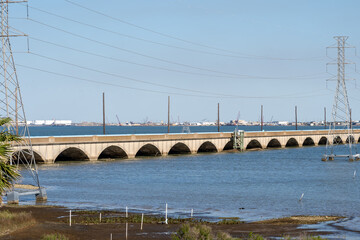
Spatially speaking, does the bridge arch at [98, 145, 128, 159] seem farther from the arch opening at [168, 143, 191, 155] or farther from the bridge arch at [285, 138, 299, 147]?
the bridge arch at [285, 138, 299, 147]

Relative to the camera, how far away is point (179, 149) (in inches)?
4621

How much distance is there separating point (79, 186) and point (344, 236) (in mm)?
34620

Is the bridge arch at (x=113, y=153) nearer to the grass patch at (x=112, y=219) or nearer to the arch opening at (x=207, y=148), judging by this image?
the arch opening at (x=207, y=148)

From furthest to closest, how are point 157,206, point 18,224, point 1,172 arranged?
1. point 157,206
2. point 18,224
3. point 1,172

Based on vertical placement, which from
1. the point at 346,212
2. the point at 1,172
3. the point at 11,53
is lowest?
the point at 346,212

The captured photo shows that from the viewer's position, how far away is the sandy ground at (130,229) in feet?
106

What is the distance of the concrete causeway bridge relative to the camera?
3312 inches

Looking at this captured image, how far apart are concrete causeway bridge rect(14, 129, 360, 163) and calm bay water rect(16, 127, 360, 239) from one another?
2506 millimetres

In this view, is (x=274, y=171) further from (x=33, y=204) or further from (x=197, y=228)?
(x=197, y=228)

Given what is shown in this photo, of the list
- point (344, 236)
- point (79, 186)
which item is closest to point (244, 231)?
point (344, 236)

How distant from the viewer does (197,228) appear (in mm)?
28031

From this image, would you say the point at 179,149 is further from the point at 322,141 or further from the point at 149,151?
the point at 322,141

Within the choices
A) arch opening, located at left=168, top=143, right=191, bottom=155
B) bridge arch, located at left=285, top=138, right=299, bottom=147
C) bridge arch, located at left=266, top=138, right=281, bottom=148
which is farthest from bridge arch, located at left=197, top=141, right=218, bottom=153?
bridge arch, located at left=285, top=138, right=299, bottom=147

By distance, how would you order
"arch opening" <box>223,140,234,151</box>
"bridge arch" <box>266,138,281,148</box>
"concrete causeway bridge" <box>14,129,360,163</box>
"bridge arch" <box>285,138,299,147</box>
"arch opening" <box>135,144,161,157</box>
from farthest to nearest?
"bridge arch" <box>285,138,299,147</box> → "bridge arch" <box>266,138,281,148</box> → "arch opening" <box>223,140,234,151</box> → "arch opening" <box>135,144,161,157</box> → "concrete causeway bridge" <box>14,129,360,163</box>
